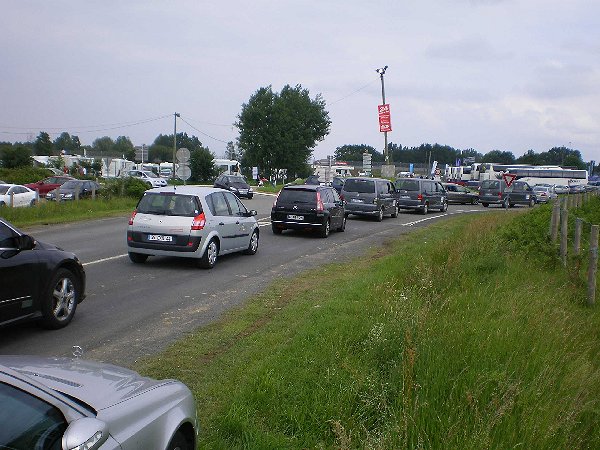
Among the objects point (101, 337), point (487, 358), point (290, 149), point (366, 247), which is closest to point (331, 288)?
point (101, 337)

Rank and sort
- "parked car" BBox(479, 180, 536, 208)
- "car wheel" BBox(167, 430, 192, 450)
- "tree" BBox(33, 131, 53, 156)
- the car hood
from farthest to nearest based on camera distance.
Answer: "tree" BBox(33, 131, 53, 156) → "parked car" BBox(479, 180, 536, 208) → "car wheel" BBox(167, 430, 192, 450) → the car hood

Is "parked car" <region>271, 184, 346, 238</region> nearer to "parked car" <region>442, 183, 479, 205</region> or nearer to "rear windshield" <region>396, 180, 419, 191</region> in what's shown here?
"rear windshield" <region>396, 180, 419, 191</region>

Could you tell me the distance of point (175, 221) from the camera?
13.7 meters

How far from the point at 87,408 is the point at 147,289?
8573 millimetres

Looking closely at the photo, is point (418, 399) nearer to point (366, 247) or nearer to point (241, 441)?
point (241, 441)

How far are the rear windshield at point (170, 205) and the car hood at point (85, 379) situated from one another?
9.86 m

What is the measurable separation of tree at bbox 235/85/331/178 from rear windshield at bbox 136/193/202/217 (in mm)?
72766

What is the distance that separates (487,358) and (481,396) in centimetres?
81

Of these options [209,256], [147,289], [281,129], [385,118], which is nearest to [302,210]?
[209,256]

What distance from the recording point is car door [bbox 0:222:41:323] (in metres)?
7.51

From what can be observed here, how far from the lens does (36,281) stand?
26.5 ft

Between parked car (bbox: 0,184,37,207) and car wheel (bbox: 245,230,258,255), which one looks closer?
car wheel (bbox: 245,230,258,255)

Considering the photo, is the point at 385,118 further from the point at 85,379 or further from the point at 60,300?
the point at 85,379

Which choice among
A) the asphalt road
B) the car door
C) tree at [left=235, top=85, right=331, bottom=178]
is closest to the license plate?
the asphalt road
